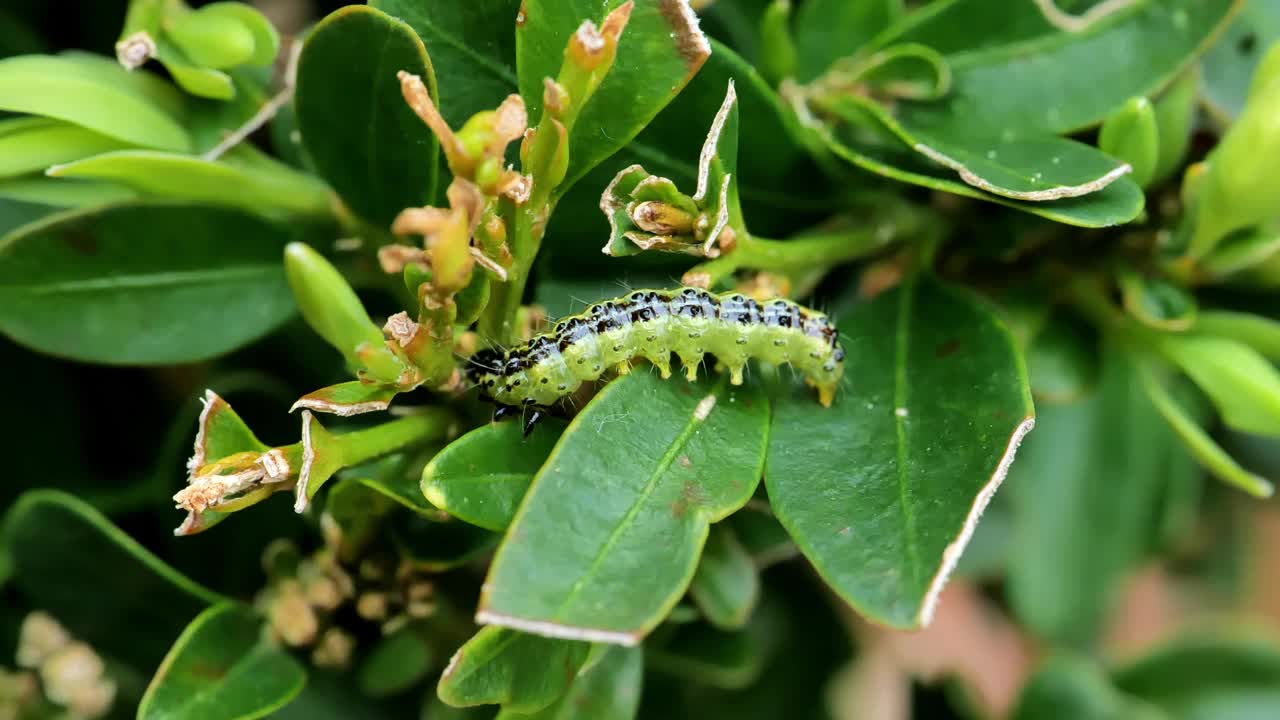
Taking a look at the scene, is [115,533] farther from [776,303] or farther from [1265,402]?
[1265,402]

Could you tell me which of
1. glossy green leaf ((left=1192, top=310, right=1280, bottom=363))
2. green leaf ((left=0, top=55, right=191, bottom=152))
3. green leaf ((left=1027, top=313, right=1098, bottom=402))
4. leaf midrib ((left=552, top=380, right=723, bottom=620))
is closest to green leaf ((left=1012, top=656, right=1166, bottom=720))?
green leaf ((left=1027, top=313, right=1098, bottom=402))

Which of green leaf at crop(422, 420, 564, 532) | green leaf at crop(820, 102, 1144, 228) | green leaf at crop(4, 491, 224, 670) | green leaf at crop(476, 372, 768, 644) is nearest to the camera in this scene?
green leaf at crop(476, 372, 768, 644)

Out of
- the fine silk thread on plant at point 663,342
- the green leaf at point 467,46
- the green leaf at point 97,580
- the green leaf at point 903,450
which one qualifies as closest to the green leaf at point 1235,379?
the green leaf at point 903,450

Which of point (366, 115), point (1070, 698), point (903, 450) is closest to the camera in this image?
point (903, 450)

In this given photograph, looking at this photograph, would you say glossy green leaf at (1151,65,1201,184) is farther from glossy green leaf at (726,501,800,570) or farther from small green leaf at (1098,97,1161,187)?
glossy green leaf at (726,501,800,570)

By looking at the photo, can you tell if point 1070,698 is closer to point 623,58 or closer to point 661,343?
point 661,343

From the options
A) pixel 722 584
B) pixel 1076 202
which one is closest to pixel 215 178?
pixel 722 584
